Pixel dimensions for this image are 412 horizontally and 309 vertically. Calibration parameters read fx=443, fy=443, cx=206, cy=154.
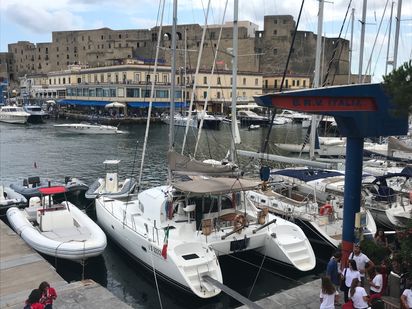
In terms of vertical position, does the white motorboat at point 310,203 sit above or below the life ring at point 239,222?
below

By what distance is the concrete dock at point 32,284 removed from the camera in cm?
989

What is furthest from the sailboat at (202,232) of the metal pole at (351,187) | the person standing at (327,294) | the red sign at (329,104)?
the red sign at (329,104)

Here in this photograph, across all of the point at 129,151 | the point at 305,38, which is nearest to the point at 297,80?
the point at 305,38

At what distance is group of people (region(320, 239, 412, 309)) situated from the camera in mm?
7513

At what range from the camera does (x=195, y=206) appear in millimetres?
13438

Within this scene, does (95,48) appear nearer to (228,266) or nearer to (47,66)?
(47,66)

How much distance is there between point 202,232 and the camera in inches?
506

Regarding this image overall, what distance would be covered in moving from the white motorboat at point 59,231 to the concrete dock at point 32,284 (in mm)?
636

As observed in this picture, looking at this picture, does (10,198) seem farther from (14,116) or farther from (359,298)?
(14,116)

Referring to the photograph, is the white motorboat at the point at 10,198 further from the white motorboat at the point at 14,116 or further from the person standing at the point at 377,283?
the white motorboat at the point at 14,116

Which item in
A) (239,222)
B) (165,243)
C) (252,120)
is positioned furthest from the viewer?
(252,120)

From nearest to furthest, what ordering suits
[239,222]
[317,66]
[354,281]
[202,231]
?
1. [354,281]
2. [202,231]
3. [239,222]
4. [317,66]

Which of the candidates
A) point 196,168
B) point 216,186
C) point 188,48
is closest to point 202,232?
point 216,186

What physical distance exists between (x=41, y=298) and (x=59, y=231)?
6986 mm
